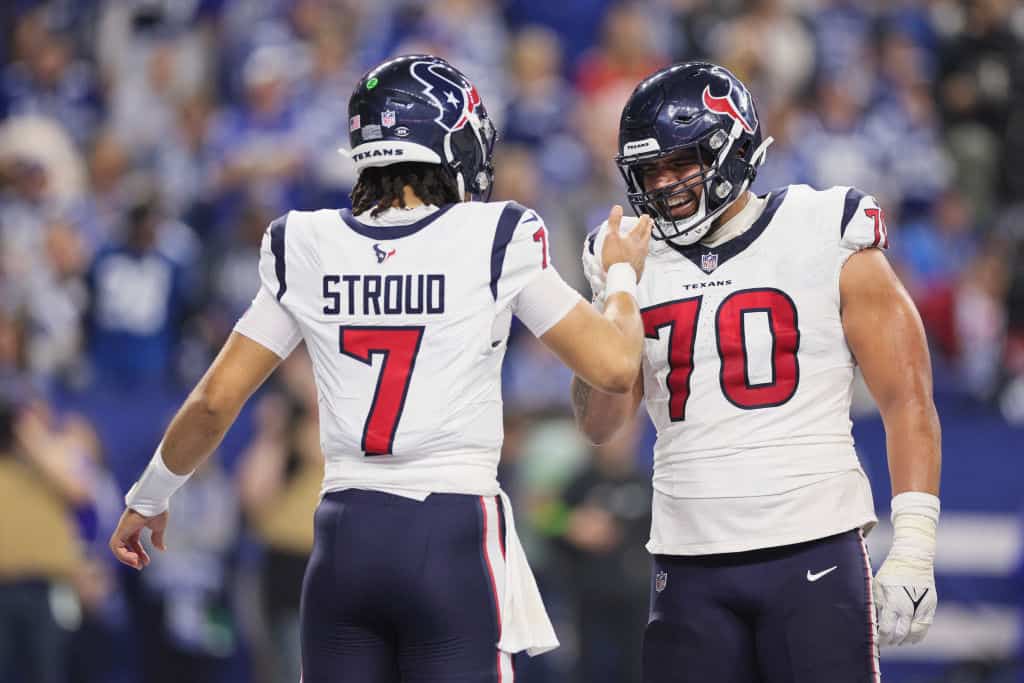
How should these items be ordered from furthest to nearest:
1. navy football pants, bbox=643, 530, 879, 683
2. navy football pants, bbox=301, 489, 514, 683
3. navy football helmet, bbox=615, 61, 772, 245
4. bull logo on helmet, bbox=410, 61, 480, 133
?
navy football helmet, bbox=615, 61, 772, 245 → navy football pants, bbox=643, 530, 879, 683 → bull logo on helmet, bbox=410, 61, 480, 133 → navy football pants, bbox=301, 489, 514, 683

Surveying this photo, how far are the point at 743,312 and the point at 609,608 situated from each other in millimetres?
4356

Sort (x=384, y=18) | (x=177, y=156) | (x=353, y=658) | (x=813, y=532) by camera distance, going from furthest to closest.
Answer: (x=384, y=18) → (x=177, y=156) → (x=813, y=532) → (x=353, y=658)

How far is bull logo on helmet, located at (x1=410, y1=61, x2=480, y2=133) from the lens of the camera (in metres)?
4.05

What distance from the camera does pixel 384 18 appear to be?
458 inches

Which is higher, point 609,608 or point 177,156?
point 177,156

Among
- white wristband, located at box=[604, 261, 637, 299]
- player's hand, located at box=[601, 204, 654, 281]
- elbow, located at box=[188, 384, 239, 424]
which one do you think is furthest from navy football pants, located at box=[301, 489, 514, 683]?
player's hand, located at box=[601, 204, 654, 281]

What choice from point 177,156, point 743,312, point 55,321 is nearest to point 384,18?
point 177,156

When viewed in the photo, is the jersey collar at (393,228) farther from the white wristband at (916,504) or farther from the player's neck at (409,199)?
the white wristband at (916,504)

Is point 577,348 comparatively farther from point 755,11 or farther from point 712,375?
point 755,11

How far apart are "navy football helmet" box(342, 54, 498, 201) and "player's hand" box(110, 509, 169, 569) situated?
3.58 ft

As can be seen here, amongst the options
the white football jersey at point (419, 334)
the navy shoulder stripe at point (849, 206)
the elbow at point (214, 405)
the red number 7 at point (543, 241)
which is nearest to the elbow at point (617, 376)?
the white football jersey at point (419, 334)

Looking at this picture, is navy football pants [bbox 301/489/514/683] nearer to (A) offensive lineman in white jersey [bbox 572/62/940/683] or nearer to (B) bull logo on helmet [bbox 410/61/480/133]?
(A) offensive lineman in white jersey [bbox 572/62/940/683]

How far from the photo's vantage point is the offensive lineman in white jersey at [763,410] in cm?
418

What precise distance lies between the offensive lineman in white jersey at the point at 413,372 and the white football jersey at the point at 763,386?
39 cm
